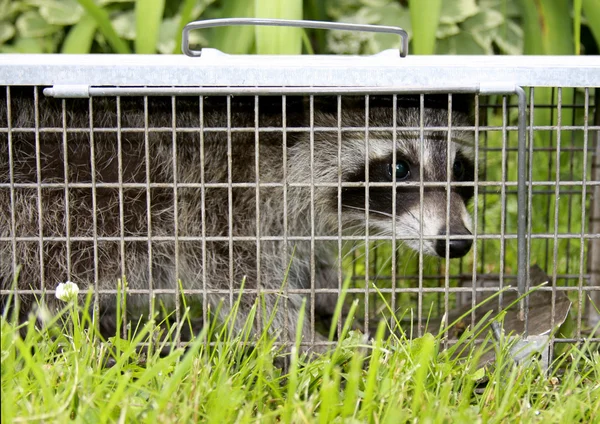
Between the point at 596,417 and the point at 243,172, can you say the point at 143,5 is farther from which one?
the point at 596,417

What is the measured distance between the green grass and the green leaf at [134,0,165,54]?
1.35 m

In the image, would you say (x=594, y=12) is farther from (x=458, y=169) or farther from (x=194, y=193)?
(x=194, y=193)

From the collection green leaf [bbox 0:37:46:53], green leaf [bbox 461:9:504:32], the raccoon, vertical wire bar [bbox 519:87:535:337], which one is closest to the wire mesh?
the raccoon

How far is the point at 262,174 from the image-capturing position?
7.82 ft

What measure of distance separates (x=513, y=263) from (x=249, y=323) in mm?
1972

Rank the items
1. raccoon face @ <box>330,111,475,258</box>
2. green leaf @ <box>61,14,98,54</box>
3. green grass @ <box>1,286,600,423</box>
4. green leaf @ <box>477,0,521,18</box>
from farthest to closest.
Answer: green leaf @ <box>477,0,521,18</box> < green leaf @ <box>61,14,98,54</box> < raccoon face @ <box>330,111,475,258</box> < green grass @ <box>1,286,600,423</box>

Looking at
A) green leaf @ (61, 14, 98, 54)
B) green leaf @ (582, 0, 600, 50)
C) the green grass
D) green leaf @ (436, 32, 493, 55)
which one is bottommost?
the green grass

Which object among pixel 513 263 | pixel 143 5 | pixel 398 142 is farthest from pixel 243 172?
pixel 513 263

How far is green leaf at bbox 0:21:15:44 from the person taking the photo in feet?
10.7

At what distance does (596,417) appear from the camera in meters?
1.47

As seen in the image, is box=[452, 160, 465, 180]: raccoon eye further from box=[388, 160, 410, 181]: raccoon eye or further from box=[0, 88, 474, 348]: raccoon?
box=[388, 160, 410, 181]: raccoon eye

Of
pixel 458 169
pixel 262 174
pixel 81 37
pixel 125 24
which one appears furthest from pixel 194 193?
pixel 125 24

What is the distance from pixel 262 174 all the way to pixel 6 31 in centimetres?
166

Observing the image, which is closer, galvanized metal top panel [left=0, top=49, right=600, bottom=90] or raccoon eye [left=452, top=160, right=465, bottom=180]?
galvanized metal top panel [left=0, top=49, right=600, bottom=90]
